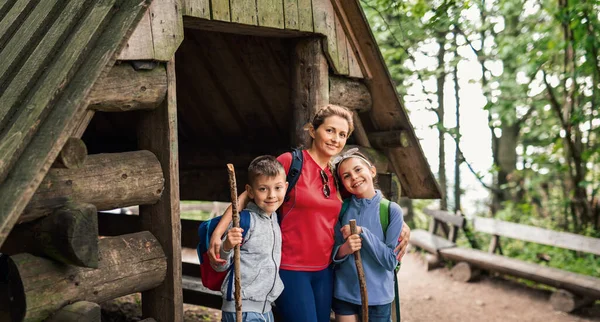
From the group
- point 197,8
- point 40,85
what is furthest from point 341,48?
point 40,85

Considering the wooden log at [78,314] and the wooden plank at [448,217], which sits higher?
the wooden log at [78,314]

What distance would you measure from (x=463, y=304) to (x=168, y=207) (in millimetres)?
6673

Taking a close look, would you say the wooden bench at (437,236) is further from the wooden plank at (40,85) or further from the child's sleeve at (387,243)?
the wooden plank at (40,85)

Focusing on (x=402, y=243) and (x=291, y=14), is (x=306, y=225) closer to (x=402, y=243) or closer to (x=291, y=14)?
Result: (x=402, y=243)

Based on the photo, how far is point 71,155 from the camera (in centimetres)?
328

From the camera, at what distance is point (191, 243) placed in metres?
7.57

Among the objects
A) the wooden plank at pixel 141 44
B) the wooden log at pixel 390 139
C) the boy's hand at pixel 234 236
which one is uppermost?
the wooden plank at pixel 141 44

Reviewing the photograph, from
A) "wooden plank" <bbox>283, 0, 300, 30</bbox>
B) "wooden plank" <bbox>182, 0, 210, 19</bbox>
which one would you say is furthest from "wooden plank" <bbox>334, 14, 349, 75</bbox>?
"wooden plank" <bbox>182, 0, 210, 19</bbox>

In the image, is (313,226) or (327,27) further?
(327,27)

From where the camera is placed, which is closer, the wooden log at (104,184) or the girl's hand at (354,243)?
the wooden log at (104,184)

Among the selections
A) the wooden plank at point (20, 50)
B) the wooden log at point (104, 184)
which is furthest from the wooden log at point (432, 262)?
the wooden plank at point (20, 50)

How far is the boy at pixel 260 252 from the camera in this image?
380cm

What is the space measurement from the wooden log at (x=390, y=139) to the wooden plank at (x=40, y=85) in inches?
121

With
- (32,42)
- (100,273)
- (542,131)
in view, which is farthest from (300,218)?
(542,131)
